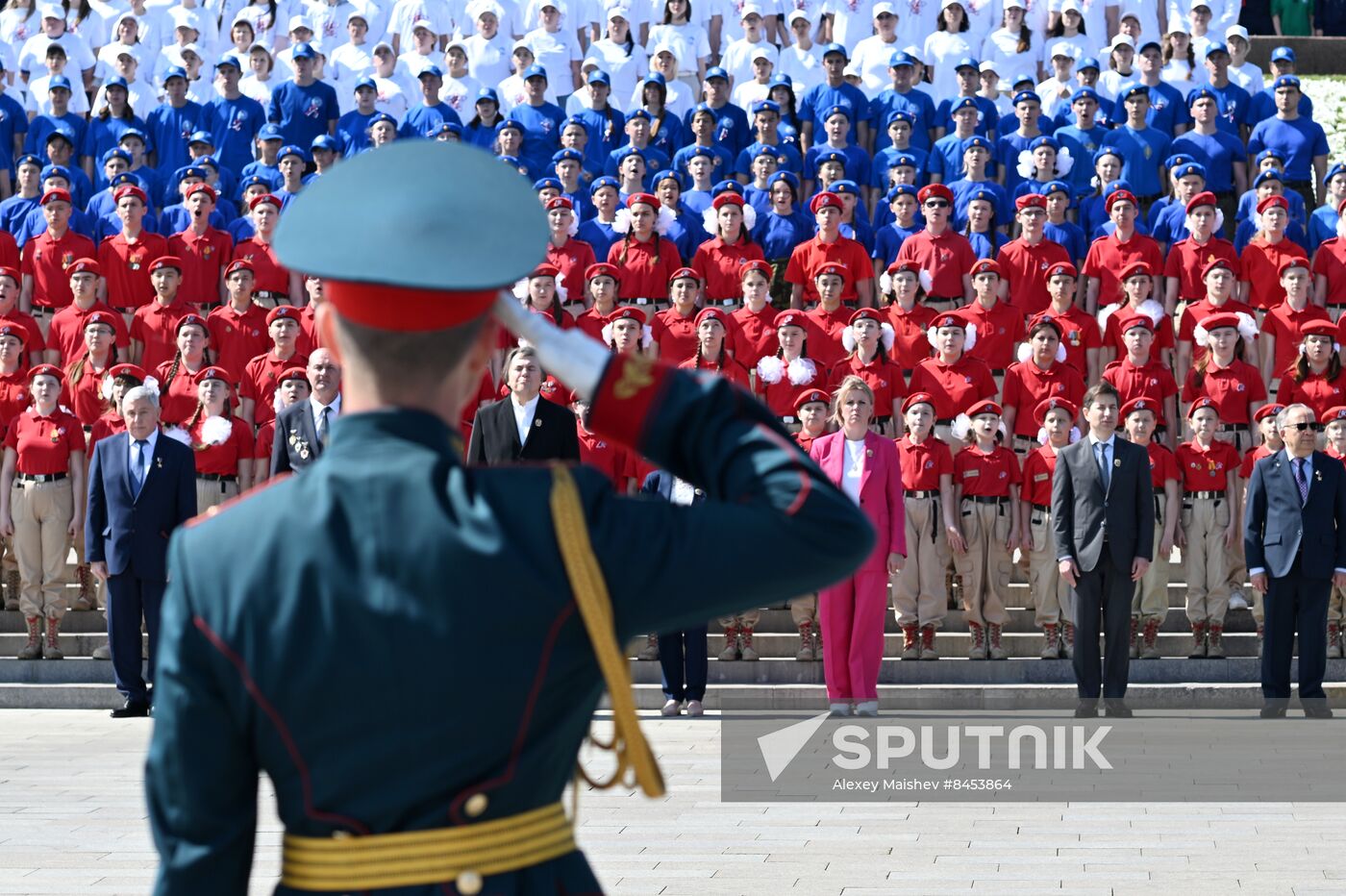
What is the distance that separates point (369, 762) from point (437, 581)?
0.74 feet

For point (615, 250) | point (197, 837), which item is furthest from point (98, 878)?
point (615, 250)

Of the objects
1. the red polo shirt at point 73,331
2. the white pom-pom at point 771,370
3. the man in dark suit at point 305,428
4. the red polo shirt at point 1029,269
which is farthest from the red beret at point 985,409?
the red polo shirt at point 73,331

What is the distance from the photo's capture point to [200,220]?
54.2 ft

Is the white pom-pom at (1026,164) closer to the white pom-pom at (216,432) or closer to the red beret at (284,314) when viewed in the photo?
the red beret at (284,314)

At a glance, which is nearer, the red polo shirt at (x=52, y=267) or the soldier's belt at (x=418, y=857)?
the soldier's belt at (x=418, y=857)

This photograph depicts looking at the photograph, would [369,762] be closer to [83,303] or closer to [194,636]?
[194,636]

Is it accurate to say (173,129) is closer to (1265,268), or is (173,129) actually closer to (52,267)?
(52,267)

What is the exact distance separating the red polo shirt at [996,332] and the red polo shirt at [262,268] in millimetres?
5578

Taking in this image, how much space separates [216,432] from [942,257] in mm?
5967

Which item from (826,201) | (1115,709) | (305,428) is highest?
(826,201)

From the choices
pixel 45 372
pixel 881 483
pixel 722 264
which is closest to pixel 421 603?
pixel 881 483

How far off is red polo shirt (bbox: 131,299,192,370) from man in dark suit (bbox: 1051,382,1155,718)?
7421 mm

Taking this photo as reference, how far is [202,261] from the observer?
54.0 feet

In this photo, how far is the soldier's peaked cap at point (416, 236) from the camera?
7.16ft
